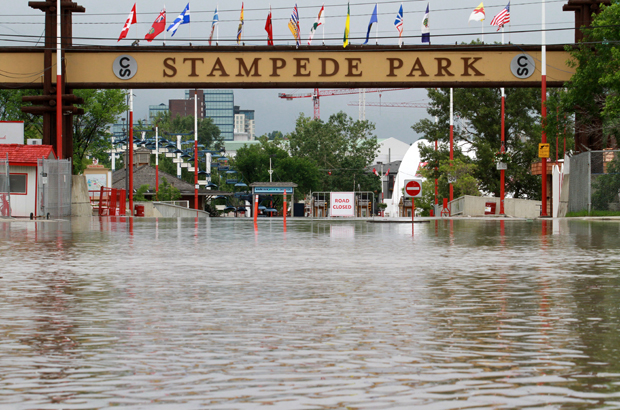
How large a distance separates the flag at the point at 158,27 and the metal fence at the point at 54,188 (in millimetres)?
8221

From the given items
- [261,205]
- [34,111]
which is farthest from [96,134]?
[261,205]

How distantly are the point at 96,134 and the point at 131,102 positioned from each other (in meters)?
13.6

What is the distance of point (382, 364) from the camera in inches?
213

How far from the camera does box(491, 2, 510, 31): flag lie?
44906 millimetres

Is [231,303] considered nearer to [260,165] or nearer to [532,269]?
[532,269]

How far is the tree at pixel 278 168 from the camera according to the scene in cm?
10506

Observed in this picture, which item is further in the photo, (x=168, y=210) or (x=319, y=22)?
(x=168, y=210)

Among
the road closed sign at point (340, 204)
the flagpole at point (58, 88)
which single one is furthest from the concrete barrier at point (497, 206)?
the flagpole at point (58, 88)

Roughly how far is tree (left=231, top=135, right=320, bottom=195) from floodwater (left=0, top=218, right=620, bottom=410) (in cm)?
9177

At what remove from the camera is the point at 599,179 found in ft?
117

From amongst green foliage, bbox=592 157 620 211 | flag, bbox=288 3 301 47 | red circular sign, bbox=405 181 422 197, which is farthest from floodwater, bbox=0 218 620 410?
flag, bbox=288 3 301 47

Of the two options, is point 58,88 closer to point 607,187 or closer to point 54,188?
point 54,188

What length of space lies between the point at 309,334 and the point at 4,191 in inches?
1248

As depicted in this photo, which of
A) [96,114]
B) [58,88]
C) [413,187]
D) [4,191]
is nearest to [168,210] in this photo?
[96,114]
